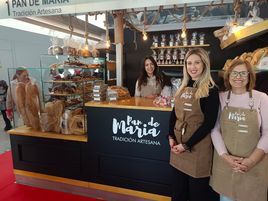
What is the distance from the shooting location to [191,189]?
164cm

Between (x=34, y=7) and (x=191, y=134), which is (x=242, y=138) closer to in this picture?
(x=191, y=134)

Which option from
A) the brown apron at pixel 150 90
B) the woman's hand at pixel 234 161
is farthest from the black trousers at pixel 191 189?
the brown apron at pixel 150 90

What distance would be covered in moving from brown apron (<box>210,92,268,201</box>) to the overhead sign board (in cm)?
95

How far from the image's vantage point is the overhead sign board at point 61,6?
168cm

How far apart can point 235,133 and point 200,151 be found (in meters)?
0.29

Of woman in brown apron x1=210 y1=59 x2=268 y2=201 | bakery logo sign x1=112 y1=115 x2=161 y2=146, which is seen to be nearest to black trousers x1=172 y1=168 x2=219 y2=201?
woman in brown apron x1=210 y1=59 x2=268 y2=201

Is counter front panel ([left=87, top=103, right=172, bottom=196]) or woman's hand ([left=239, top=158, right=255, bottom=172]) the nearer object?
woman's hand ([left=239, top=158, right=255, bottom=172])

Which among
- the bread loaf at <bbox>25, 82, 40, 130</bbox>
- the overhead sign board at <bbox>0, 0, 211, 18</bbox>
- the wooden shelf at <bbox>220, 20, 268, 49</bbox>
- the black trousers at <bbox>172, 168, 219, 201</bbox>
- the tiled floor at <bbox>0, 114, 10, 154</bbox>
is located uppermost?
the overhead sign board at <bbox>0, 0, 211, 18</bbox>

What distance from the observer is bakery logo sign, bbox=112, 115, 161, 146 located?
2.05 metres

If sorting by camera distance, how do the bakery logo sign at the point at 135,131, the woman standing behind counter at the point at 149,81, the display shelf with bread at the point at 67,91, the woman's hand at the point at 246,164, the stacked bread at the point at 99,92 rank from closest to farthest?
the woman's hand at the point at 246,164
the bakery logo sign at the point at 135,131
the stacked bread at the point at 99,92
the display shelf with bread at the point at 67,91
the woman standing behind counter at the point at 149,81

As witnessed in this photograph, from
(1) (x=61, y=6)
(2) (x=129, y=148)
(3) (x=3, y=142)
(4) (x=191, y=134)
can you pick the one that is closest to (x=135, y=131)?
Result: (2) (x=129, y=148)

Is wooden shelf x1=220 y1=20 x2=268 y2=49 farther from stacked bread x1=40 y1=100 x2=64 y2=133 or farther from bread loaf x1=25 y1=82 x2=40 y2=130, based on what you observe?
bread loaf x1=25 y1=82 x2=40 y2=130

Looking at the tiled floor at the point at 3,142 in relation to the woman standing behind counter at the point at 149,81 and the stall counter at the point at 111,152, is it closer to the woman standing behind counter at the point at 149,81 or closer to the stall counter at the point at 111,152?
the stall counter at the point at 111,152

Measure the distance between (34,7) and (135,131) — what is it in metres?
1.47
